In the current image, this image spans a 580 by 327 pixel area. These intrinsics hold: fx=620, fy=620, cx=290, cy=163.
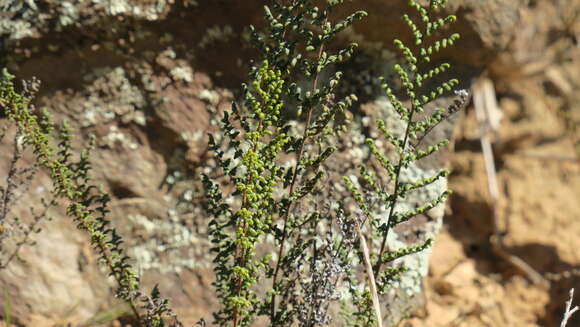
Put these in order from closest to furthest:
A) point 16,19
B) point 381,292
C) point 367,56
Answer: point 381,292 → point 16,19 → point 367,56

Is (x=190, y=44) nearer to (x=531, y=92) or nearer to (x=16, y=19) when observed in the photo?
(x=16, y=19)

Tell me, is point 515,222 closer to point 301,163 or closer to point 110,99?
point 301,163

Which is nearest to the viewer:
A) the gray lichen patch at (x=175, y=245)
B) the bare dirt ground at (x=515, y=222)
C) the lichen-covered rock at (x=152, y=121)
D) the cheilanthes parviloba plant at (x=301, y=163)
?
the cheilanthes parviloba plant at (x=301, y=163)

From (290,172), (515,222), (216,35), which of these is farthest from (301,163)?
(515,222)

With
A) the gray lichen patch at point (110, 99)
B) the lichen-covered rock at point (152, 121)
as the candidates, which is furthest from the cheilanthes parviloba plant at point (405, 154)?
the gray lichen patch at point (110, 99)

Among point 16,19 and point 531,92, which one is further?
point 531,92

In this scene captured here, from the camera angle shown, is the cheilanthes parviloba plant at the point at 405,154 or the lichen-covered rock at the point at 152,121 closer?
the cheilanthes parviloba plant at the point at 405,154

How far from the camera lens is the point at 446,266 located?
12.3 feet

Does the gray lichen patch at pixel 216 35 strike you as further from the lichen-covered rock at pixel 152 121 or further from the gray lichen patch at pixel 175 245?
the gray lichen patch at pixel 175 245

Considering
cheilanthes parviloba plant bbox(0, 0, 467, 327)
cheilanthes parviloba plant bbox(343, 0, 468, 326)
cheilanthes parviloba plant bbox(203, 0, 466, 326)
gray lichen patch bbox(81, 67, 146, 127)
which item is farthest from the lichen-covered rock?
cheilanthes parviloba plant bbox(343, 0, 468, 326)

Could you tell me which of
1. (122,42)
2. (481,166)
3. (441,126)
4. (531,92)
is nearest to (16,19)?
(122,42)

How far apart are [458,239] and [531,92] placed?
1482mm

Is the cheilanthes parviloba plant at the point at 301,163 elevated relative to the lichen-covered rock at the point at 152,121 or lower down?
lower down

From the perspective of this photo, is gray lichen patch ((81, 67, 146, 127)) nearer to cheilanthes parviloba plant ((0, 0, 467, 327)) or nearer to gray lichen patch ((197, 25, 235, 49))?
gray lichen patch ((197, 25, 235, 49))
